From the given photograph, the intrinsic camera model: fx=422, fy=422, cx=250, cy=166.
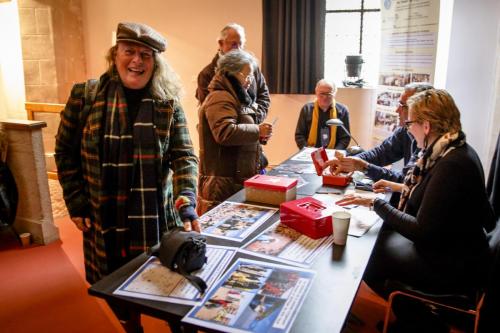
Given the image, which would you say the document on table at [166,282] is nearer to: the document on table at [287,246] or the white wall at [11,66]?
the document on table at [287,246]

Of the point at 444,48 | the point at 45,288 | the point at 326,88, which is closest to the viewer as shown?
the point at 45,288

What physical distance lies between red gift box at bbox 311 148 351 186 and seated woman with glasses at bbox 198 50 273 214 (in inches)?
12.1

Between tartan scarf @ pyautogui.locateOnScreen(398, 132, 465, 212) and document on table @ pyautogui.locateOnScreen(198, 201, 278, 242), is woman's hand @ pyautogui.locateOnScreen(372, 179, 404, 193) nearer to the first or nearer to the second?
tartan scarf @ pyautogui.locateOnScreen(398, 132, 465, 212)

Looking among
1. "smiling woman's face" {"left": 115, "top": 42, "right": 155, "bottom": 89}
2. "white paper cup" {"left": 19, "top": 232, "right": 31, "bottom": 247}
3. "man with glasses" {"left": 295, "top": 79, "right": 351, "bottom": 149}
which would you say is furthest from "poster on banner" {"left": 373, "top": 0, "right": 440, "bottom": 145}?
"white paper cup" {"left": 19, "top": 232, "right": 31, "bottom": 247}

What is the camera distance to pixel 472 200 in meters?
1.61

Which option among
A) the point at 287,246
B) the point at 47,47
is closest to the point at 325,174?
the point at 287,246

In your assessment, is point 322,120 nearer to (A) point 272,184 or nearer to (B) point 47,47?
(A) point 272,184

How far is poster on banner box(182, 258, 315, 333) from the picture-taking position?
1.02m

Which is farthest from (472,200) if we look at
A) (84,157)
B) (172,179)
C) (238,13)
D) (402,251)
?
(238,13)

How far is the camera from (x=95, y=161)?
153 cm

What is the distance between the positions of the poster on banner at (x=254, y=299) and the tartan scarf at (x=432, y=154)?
31.6 inches

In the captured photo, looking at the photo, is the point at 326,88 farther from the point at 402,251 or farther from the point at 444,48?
the point at 402,251

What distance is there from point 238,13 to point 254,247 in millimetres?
4178

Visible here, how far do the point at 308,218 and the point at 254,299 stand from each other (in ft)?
1.58
